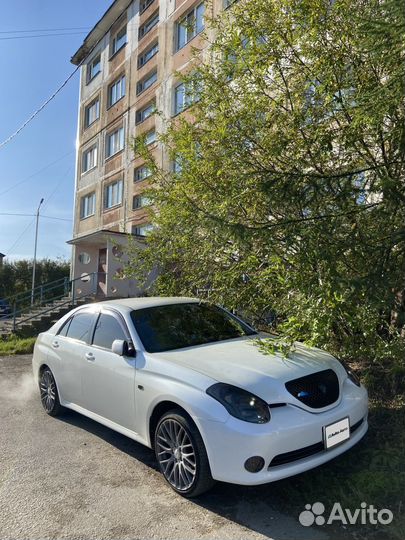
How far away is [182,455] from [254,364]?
0.93 metres

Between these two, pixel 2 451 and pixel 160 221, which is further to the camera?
pixel 160 221

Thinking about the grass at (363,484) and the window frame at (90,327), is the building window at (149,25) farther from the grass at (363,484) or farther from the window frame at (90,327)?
the grass at (363,484)

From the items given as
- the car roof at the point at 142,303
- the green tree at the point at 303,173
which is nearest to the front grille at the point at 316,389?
the green tree at the point at 303,173

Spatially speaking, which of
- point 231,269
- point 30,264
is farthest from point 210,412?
point 30,264

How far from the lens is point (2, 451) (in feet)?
15.8

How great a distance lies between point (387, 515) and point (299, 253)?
88.7 inches

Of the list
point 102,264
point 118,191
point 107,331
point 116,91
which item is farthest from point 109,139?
point 107,331

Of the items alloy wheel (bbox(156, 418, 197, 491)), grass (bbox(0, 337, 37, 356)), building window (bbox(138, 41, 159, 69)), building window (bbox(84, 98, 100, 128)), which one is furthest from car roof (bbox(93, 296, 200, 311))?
building window (bbox(84, 98, 100, 128))

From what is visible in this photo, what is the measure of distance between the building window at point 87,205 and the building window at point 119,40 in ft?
25.0

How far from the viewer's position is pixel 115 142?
23781 millimetres

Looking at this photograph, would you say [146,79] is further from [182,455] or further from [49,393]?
[182,455]

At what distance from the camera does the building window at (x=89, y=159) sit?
1004 inches

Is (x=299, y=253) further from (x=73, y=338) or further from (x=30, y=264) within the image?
(x=30, y=264)

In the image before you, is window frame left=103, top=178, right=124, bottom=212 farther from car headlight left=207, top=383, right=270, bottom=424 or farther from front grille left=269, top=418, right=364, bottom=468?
front grille left=269, top=418, right=364, bottom=468
